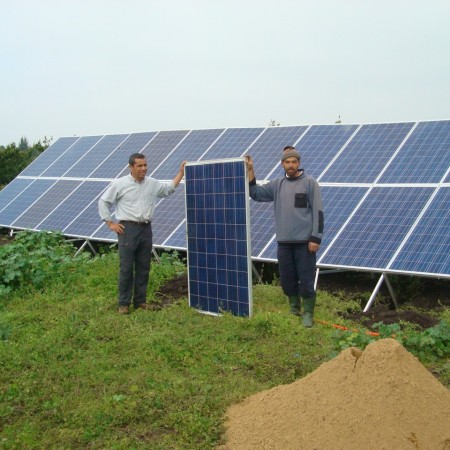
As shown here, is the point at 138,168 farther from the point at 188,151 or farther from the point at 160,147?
the point at 160,147

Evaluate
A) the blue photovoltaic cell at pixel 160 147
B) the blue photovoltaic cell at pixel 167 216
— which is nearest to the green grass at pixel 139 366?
the blue photovoltaic cell at pixel 167 216

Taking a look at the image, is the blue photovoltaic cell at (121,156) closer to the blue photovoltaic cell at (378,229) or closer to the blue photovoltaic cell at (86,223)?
the blue photovoltaic cell at (86,223)

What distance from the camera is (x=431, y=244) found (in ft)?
29.5

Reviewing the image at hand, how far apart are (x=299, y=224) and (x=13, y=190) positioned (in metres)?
10.6

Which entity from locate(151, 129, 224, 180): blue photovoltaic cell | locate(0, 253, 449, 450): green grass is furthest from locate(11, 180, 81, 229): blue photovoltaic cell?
locate(0, 253, 449, 450): green grass

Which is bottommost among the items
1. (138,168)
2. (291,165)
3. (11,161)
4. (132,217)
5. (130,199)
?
(11,161)

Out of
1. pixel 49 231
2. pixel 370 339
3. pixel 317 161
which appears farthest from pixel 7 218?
pixel 370 339

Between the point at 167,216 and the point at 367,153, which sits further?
the point at 167,216

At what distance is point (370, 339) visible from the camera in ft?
20.9

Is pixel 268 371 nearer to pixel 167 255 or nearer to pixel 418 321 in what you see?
pixel 418 321

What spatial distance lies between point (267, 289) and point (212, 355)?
287 cm

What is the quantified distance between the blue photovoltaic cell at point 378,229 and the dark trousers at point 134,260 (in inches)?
86.6

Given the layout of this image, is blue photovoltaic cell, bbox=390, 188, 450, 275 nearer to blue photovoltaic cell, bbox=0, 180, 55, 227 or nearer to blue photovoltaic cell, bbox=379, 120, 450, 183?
blue photovoltaic cell, bbox=379, 120, 450, 183

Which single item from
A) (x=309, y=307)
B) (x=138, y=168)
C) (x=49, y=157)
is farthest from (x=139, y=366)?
(x=49, y=157)
